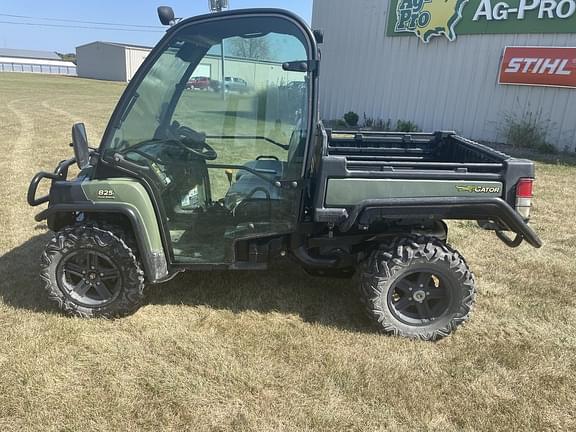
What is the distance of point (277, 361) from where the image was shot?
2674 millimetres

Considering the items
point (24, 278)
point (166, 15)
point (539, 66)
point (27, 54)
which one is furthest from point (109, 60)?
point (166, 15)

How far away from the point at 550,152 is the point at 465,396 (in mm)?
9090

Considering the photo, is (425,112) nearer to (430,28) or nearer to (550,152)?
(430,28)

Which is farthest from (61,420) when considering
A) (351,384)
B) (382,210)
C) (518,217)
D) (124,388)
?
(518,217)

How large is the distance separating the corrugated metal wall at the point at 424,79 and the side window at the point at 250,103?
30.5 feet

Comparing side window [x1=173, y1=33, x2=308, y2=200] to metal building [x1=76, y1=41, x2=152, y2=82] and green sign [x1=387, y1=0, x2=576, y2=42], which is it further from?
metal building [x1=76, y1=41, x2=152, y2=82]

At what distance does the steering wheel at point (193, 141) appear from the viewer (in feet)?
9.39

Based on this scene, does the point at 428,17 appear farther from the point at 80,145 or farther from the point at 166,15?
the point at 80,145

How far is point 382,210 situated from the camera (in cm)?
268

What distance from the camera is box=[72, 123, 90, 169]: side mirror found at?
99.6 inches

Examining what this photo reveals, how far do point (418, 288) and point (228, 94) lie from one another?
1741mm

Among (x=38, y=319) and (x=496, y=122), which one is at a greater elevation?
(x=496, y=122)

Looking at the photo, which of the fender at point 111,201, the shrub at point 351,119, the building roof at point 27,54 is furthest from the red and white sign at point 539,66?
the building roof at point 27,54

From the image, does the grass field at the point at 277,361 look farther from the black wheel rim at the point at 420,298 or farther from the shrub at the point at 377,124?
the shrub at the point at 377,124
